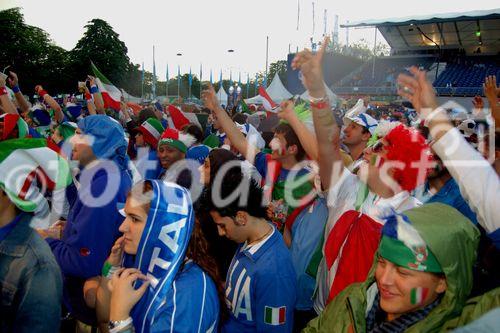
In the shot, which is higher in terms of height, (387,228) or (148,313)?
(387,228)

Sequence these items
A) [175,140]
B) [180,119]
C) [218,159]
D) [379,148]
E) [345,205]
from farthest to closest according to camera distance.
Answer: [180,119] < [175,140] < [218,159] < [379,148] < [345,205]

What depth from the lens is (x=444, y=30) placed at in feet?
113

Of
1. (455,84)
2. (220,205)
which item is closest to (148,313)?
(220,205)

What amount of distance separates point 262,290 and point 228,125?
1980 mm

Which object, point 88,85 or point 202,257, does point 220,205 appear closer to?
point 202,257

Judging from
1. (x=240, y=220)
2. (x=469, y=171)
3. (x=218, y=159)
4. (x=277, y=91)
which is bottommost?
(x=240, y=220)

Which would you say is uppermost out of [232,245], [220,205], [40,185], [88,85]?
[88,85]

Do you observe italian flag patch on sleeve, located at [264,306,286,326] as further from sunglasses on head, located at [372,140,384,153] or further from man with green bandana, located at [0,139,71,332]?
sunglasses on head, located at [372,140,384,153]

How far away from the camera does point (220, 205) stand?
2.51 metres

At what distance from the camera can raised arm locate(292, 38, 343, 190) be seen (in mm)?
2607

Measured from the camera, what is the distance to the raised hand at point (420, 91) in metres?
2.36

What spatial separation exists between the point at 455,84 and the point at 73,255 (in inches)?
1368

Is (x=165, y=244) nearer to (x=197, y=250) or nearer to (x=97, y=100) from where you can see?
(x=197, y=250)

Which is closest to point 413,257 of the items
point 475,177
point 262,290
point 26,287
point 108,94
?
point 475,177
